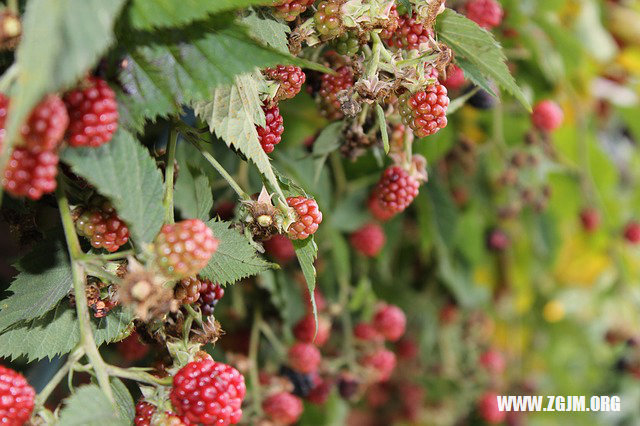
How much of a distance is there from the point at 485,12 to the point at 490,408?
2.56 ft

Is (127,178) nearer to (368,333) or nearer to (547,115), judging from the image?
(368,333)

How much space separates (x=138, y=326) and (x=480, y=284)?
0.88 meters

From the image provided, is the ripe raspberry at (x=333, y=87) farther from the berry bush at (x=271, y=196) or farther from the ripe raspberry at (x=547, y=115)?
the ripe raspberry at (x=547, y=115)

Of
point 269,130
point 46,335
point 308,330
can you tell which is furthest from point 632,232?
point 46,335

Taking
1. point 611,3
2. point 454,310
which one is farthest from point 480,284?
point 611,3

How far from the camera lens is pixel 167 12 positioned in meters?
0.32

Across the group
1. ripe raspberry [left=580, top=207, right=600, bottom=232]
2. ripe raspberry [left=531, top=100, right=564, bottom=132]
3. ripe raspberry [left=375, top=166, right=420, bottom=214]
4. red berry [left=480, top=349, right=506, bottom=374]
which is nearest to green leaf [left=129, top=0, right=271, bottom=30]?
ripe raspberry [left=375, top=166, right=420, bottom=214]

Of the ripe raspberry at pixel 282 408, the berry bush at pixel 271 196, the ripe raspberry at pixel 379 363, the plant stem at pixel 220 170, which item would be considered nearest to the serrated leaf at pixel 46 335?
the berry bush at pixel 271 196

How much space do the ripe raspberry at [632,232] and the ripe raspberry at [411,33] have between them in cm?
94

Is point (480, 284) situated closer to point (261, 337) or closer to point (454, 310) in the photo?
Result: point (454, 310)

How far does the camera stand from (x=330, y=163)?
0.79 m

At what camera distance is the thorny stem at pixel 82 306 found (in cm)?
35

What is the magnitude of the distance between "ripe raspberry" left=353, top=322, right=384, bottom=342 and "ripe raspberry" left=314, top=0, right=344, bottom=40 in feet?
1.68

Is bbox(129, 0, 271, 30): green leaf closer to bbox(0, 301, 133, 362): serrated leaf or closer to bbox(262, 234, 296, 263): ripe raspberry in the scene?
bbox(0, 301, 133, 362): serrated leaf
